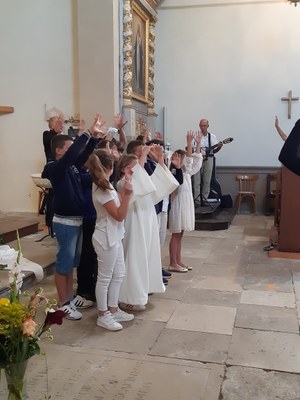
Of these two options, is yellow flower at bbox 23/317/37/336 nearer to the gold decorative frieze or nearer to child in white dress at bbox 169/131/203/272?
child in white dress at bbox 169/131/203/272

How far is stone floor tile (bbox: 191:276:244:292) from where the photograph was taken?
4.57 meters

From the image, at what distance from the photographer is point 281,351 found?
311 cm

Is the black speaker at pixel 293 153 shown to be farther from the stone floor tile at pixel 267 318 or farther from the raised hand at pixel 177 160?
the raised hand at pixel 177 160

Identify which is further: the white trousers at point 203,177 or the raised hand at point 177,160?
the white trousers at point 203,177

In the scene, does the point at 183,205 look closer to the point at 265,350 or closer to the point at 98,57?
the point at 265,350

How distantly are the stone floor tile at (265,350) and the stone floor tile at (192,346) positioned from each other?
0.23 feet

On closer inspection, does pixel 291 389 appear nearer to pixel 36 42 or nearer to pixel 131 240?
pixel 131 240

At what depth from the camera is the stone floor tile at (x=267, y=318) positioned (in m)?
3.54

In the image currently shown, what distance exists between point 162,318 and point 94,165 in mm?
1358

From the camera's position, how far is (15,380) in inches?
56.2

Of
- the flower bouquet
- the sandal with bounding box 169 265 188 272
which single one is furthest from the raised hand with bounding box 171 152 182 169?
the flower bouquet

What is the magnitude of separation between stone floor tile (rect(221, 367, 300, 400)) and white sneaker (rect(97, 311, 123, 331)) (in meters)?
0.95

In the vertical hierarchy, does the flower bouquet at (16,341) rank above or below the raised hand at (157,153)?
below

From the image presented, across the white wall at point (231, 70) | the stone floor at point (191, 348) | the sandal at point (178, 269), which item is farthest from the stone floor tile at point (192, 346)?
the white wall at point (231, 70)
